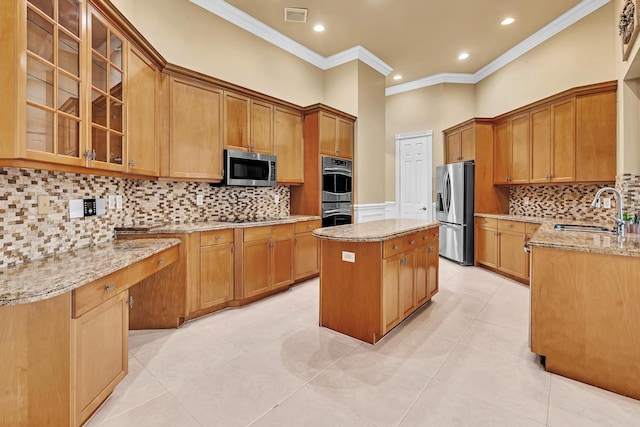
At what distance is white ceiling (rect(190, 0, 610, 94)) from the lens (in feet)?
12.2

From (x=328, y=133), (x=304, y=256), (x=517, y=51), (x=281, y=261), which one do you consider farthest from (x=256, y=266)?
(x=517, y=51)

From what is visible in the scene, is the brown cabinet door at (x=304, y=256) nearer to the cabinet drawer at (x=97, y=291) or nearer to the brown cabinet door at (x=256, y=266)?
the brown cabinet door at (x=256, y=266)

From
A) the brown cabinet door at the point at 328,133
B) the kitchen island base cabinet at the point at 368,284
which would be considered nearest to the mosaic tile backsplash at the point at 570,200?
the kitchen island base cabinet at the point at 368,284

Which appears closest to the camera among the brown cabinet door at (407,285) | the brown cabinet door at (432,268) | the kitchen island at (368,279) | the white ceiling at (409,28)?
the kitchen island at (368,279)

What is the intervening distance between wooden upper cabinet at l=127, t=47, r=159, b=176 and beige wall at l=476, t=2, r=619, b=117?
506 cm

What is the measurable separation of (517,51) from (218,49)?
15.2 feet

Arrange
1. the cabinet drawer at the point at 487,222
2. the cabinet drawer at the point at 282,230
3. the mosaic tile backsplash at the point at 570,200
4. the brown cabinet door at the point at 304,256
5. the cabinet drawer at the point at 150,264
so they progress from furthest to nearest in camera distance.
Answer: the cabinet drawer at the point at 487,222 < the brown cabinet door at the point at 304,256 < the cabinet drawer at the point at 282,230 < the mosaic tile backsplash at the point at 570,200 < the cabinet drawer at the point at 150,264

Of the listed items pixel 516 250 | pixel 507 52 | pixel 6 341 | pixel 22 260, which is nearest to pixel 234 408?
pixel 6 341

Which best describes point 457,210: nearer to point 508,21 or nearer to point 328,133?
point 328,133

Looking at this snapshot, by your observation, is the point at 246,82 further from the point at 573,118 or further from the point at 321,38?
the point at 573,118

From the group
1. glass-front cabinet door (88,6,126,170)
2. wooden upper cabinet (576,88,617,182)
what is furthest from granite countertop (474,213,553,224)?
glass-front cabinet door (88,6,126,170)

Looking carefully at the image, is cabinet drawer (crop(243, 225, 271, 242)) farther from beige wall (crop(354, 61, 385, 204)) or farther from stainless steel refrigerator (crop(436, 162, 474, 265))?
stainless steel refrigerator (crop(436, 162, 474, 265))

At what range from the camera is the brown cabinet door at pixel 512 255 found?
401 cm

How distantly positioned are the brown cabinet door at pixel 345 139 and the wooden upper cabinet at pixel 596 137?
9.59ft
